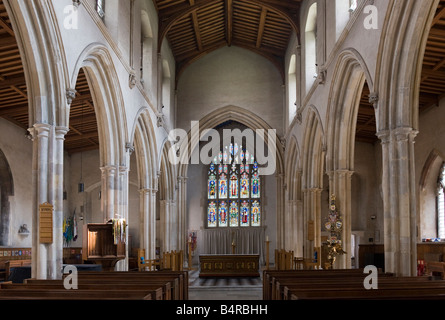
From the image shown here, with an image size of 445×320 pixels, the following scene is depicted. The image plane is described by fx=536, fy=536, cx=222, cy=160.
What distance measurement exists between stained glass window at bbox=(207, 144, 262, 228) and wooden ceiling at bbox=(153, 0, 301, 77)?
551 centimetres

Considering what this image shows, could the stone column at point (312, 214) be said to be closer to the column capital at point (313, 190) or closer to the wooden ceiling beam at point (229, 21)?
the column capital at point (313, 190)

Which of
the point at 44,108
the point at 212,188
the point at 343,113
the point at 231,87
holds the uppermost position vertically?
the point at 231,87

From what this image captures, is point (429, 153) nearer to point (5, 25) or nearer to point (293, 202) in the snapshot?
point (293, 202)

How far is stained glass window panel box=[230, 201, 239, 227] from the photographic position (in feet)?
80.5

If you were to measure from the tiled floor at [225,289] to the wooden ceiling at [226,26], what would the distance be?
26.0 feet

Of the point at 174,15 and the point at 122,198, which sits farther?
the point at 174,15

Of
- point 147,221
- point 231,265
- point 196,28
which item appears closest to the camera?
Result: point 147,221

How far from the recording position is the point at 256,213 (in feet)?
80.7

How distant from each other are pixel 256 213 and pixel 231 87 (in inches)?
249

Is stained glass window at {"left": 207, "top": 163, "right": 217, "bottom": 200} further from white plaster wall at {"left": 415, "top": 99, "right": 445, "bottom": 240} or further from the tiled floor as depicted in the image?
white plaster wall at {"left": 415, "top": 99, "right": 445, "bottom": 240}

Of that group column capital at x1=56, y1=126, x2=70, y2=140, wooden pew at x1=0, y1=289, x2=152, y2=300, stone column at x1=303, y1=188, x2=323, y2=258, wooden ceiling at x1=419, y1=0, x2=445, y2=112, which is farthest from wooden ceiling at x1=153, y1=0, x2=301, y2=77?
wooden pew at x1=0, y1=289, x2=152, y2=300

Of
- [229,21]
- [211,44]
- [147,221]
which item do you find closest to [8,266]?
[147,221]

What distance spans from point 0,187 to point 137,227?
7.24 meters

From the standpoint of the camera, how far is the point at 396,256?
27.7 feet
